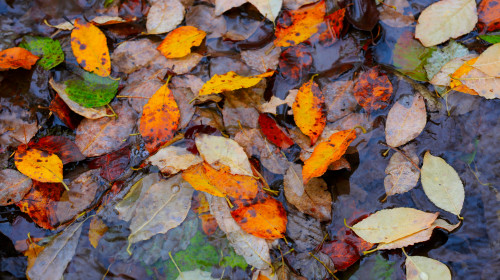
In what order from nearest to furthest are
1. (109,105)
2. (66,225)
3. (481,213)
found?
(481,213), (66,225), (109,105)

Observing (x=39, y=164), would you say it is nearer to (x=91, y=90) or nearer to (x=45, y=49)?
(x=91, y=90)

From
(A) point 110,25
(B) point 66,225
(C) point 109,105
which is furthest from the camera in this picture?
(A) point 110,25

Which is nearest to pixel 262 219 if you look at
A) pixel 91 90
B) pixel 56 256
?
pixel 56 256

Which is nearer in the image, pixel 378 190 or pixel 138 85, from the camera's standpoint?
pixel 378 190

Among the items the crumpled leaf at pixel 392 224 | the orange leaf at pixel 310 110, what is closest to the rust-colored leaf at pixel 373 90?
the orange leaf at pixel 310 110

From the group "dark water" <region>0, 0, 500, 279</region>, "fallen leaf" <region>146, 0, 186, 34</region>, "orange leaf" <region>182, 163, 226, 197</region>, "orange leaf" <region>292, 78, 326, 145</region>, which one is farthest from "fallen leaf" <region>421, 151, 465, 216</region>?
"fallen leaf" <region>146, 0, 186, 34</region>

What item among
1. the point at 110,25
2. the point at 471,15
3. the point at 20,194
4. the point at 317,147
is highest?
the point at 471,15

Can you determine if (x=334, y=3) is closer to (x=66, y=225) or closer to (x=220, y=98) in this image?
(x=220, y=98)

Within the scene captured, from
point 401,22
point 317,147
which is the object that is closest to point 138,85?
point 317,147
